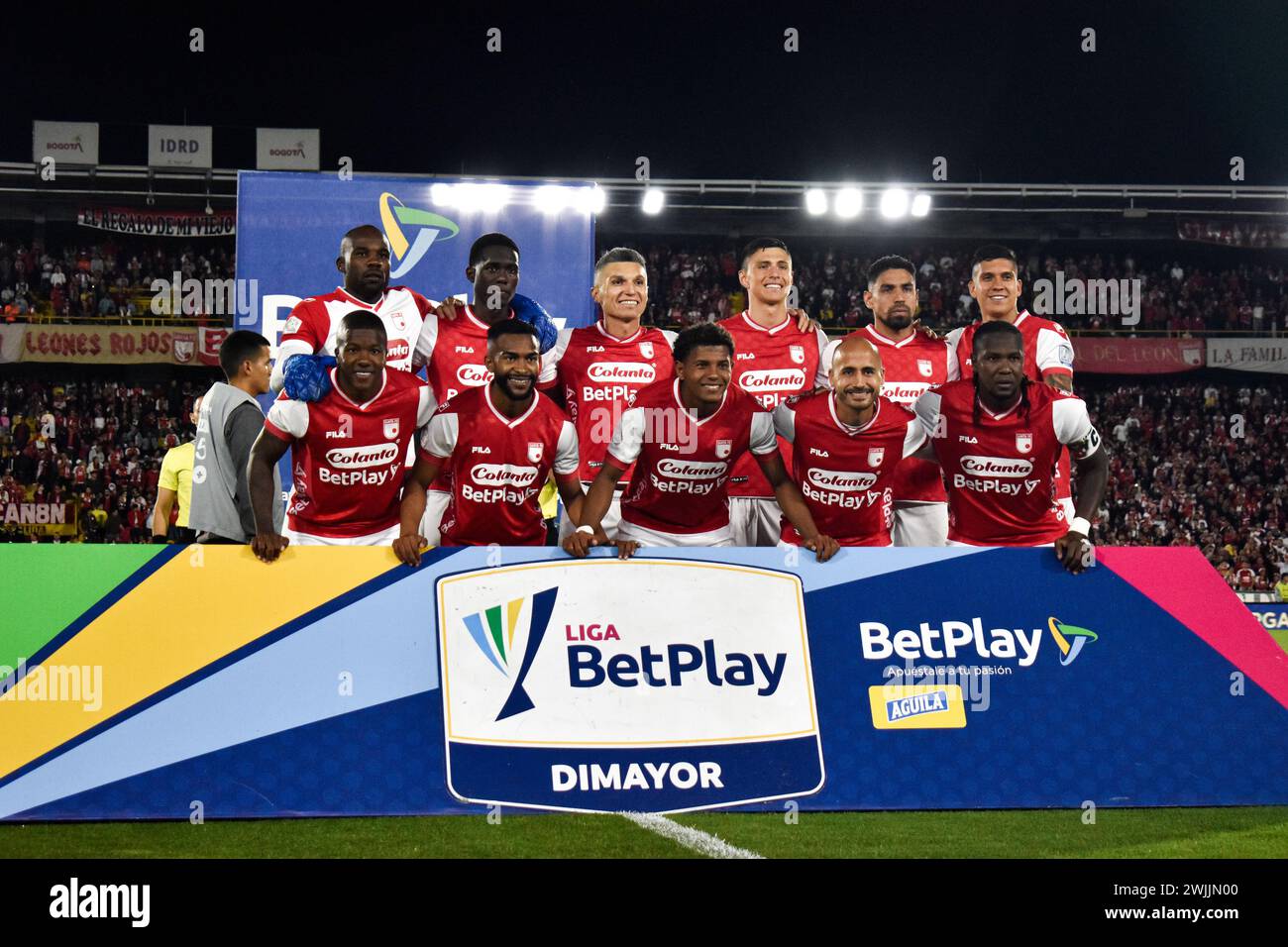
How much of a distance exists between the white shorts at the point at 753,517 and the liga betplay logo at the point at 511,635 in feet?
7.02

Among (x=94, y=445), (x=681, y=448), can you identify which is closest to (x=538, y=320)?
(x=681, y=448)

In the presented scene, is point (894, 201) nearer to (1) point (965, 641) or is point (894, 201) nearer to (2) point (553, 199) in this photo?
(2) point (553, 199)

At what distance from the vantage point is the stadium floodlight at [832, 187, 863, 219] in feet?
100

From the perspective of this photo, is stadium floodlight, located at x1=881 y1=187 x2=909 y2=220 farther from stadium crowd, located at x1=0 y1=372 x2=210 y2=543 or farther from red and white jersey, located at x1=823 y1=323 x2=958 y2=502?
red and white jersey, located at x1=823 y1=323 x2=958 y2=502

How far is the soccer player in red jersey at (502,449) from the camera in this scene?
19.9 feet

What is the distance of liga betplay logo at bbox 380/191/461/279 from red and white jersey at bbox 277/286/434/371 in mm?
2139

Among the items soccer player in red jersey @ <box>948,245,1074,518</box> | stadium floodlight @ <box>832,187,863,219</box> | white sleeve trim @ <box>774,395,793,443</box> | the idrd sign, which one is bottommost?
the idrd sign

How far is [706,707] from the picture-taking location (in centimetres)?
514

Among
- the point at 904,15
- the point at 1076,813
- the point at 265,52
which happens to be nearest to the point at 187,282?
the point at 265,52

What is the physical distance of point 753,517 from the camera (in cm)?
720

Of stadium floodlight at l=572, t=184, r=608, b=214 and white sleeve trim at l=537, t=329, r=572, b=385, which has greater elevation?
stadium floodlight at l=572, t=184, r=608, b=214

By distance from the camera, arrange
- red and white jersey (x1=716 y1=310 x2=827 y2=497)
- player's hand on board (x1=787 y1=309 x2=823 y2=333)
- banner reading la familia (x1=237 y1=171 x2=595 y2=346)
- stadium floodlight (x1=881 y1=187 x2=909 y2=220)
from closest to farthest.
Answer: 1. red and white jersey (x1=716 y1=310 x2=827 y2=497)
2. player's hand on board (x1=787 y1=309 x2=823 y2=333)
3. banner reading la familia (x1=237 y1=171 x2=595 y2=346)
4. stadium floodlight (x1=881 y1=187 x2=909 y2=220)

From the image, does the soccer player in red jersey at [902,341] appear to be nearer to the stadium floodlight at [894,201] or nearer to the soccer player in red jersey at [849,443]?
the soccer player in red jersey at [849,443]

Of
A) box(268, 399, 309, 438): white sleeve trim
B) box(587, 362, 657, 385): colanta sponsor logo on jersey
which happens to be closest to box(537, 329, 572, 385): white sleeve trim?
box(587, 362, 657, 385): colanta sponsor logo on jersey
